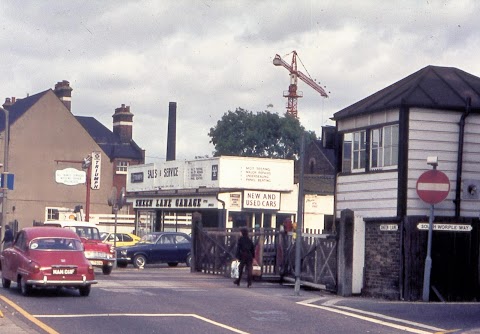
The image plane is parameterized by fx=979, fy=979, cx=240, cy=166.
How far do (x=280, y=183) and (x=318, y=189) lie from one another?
21.4 ft

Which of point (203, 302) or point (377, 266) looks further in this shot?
point (377, 266)

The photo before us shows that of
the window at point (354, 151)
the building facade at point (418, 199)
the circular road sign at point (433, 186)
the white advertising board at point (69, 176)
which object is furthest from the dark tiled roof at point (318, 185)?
the circular road sign at point (433, 186)

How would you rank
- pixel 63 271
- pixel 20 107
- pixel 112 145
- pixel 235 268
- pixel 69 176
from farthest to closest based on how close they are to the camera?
pixel 112 145, pixel 20 107, pixel 69 176, pixel 235 268, pixel 63 271

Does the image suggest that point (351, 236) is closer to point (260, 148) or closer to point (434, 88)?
point (434, 88)

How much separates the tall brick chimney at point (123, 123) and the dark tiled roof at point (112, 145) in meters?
0.42

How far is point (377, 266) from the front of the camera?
81.3 feet

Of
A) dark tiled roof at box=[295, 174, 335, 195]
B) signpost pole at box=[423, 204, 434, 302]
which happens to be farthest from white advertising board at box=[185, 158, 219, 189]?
signpost pole at box=[423, 204, 434, 302]

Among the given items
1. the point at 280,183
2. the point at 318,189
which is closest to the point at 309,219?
the point at 280,183

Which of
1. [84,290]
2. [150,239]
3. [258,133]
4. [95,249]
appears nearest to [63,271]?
[84,290]

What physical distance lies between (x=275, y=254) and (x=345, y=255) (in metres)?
4.85

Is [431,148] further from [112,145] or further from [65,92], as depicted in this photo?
[112,145]

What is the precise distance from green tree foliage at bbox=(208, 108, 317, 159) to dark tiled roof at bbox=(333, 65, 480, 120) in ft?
230

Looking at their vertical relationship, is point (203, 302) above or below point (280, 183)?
below

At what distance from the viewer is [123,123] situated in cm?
8500
